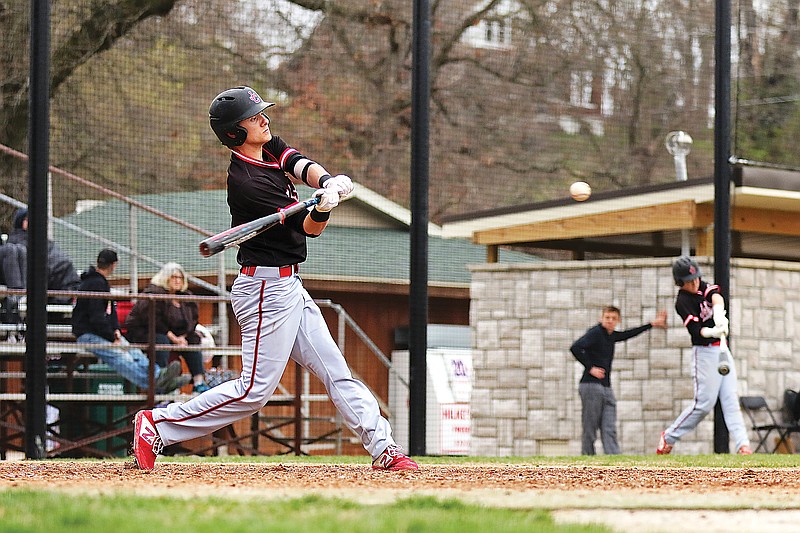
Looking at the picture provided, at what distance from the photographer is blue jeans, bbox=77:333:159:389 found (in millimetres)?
11594

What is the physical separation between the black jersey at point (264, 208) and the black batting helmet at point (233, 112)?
0.10 m

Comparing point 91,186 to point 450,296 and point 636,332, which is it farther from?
point 450,296

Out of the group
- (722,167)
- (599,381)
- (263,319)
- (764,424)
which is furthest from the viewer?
(764,424)

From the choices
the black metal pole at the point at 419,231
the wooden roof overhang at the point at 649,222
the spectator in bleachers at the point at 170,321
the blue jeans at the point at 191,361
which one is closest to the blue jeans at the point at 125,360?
the spectator in bleachers at the point at 170,321

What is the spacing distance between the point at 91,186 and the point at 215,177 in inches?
53.6

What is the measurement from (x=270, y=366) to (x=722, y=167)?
21.2 feet

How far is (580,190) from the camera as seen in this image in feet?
42.7

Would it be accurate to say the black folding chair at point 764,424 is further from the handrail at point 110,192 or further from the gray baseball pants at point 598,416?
the handrail at point 110,192

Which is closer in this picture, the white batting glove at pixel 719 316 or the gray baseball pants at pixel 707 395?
the white batting glove at pixel 719 316

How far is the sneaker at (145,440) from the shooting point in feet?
19.8

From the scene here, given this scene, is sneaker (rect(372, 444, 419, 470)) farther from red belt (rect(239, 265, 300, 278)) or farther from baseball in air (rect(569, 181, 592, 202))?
baseball in air (rect(569, 181, 592, 202))

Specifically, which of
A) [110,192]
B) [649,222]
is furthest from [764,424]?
[110,192]

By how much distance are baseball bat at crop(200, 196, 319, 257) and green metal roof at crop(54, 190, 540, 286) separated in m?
7.07

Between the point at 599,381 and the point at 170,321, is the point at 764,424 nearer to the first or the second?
the point at 599,381
